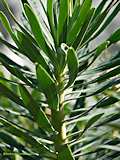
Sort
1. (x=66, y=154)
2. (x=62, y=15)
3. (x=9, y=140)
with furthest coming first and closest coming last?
(x=9, y=140) → (x=62, y=15) → (x=66, y=154)

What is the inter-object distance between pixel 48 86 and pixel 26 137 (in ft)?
0.40

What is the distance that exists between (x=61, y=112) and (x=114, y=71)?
0.13 m

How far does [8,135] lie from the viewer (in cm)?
97

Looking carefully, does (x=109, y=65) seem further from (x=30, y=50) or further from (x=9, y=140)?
(x=9, y=140)

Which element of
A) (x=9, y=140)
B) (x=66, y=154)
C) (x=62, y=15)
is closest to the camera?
(x=66, y=154)

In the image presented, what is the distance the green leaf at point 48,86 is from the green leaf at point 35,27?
0.09 meters

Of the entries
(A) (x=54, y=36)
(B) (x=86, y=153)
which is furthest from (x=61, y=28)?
(B) (x=86, y=153)

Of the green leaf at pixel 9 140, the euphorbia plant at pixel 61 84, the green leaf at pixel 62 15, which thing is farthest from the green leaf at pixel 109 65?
the green leaf at pixel 9 140

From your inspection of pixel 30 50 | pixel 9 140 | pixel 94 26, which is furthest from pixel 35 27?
pixel 9 140

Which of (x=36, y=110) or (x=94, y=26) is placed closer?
(x=36, y=110)

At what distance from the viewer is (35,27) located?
31.9 inches

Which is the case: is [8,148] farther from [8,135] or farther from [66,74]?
[66,74]

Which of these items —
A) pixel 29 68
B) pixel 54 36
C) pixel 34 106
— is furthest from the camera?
pixel 29 68

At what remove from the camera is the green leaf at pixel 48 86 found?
74 centimetres
